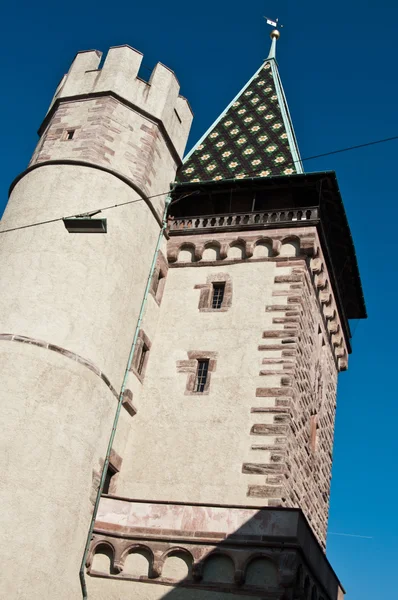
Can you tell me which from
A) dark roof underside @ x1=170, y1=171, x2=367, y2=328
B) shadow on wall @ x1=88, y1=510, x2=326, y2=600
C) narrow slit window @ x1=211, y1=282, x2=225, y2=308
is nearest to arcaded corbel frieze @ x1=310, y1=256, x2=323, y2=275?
dark roof underside @ x1=170, y1=171, x2=367, y2=328

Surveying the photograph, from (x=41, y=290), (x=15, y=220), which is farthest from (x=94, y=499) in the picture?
(x=15, y=220)

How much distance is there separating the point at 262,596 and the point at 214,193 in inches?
417

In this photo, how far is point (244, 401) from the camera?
1611 centimetres

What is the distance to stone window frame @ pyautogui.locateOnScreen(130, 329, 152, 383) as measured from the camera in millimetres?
16875

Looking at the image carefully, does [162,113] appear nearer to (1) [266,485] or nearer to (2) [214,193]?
(2) [214,193]

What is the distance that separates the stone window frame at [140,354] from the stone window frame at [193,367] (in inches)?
31.4

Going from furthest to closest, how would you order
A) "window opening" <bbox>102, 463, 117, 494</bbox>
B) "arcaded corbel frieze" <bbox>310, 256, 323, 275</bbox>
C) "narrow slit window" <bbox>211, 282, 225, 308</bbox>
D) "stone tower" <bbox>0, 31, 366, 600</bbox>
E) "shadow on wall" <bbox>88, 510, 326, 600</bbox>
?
"arcaded corbel frieze" <bbox>310, 256, 323, 275</bbox>, "narrow slit window" <bbox>211, 282, 225, 308</bbox>, "window opening" <bbox>102, 463, 117, 494</bbox>, "stone tower" <bbox>0, 31, 366, 600</bbox>, "shadow on wall" <bbox>88, 510, 326, 600</bbox>

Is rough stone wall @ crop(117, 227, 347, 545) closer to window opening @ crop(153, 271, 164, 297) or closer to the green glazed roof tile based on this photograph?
window opening @ crop(153, 271, 164, 297)

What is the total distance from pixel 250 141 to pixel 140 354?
837 cm

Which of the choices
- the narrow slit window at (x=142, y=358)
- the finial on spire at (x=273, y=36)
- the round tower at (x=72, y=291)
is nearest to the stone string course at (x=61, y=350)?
the round tower at (x=72, y=291)

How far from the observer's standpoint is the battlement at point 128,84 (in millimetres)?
19406

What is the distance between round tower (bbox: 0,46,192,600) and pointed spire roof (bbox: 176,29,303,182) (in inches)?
47.8

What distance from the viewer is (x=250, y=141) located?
22469 millimetres

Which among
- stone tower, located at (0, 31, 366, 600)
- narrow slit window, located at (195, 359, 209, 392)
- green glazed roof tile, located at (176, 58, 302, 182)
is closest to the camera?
stone tower, located at (0, 31, 366, 600)
